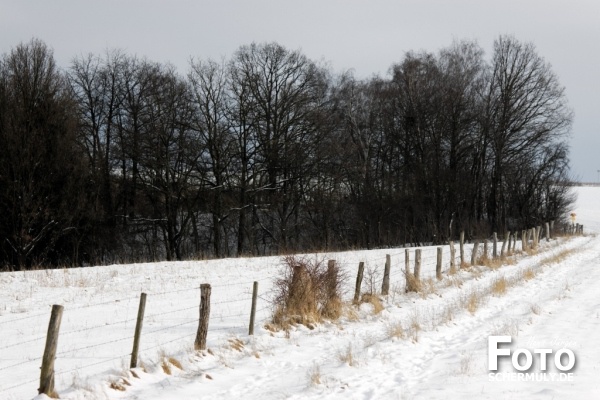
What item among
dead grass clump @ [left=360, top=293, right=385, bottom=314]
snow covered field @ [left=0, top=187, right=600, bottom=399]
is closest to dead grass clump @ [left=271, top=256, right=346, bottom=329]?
snow covered field @ [left=0, top=187, right=600, bottom=399]

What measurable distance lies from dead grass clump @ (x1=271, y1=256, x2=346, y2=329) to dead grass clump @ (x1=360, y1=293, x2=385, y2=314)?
1.03 meters

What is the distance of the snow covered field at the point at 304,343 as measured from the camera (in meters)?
7.72

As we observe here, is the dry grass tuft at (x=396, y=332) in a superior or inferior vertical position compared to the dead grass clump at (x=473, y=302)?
inferior

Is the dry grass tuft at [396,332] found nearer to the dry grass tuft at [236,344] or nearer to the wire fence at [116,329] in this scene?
the wire fence at [116,329]

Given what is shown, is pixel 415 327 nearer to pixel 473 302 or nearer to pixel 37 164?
pixel 473 302

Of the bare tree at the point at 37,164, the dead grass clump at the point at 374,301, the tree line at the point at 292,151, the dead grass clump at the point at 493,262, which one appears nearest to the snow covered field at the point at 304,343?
the dead grass clump at the point at 374,301

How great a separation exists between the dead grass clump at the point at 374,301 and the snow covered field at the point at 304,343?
0.48 feet

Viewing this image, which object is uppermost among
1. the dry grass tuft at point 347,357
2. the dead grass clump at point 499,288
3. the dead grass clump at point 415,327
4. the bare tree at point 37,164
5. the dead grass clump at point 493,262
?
the bare tree at point 37,164

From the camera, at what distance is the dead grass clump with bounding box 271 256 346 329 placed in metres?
12.1

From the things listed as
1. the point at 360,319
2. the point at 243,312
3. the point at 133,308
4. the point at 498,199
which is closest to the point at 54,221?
the point at 133,308

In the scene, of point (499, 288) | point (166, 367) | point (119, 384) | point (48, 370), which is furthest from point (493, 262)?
point (48, 370)

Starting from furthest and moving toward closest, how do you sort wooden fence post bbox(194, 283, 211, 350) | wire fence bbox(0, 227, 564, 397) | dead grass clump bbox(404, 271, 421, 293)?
dead grass clump bbox(404, 271, 421, 293)
wooden fence post bbox(194, 283, 211, 350)
wire fence bbox(0, 227, 564, 397)

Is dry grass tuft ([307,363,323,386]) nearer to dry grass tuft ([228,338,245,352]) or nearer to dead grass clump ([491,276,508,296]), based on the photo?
dry grass tuft ([228,338,245,352])

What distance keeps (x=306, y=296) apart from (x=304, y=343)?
190cm
